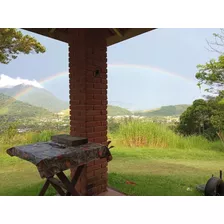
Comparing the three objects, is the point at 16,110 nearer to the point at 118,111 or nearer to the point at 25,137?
the point at 25,137

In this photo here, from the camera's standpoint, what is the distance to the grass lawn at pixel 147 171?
10.1ft

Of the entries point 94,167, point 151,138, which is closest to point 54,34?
point 94,167

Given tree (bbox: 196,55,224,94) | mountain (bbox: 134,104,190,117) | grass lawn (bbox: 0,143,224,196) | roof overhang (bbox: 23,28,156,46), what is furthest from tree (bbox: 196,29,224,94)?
roof overhang (bbox: 23,28,156,46)

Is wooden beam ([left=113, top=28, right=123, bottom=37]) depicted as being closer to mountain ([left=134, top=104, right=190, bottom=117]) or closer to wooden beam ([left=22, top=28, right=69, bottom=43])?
wooden beam ([left=22, top=28, right=69, bottom=43])

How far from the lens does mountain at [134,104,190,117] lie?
729 cm

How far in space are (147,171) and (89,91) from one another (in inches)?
93.8

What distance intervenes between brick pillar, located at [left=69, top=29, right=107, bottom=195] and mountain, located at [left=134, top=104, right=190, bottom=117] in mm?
4655

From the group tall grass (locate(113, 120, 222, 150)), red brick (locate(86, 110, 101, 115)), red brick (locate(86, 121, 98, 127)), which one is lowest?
tall grass (locate(113, 120, 222, 150))

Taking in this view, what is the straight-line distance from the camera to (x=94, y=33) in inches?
99.9

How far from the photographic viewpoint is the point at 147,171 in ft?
13.3

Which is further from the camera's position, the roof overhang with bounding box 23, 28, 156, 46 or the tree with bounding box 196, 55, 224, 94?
the tree with bounding box 196, 55, 224, 94

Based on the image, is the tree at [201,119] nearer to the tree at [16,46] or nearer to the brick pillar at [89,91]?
the brick pillar at [89,91]
